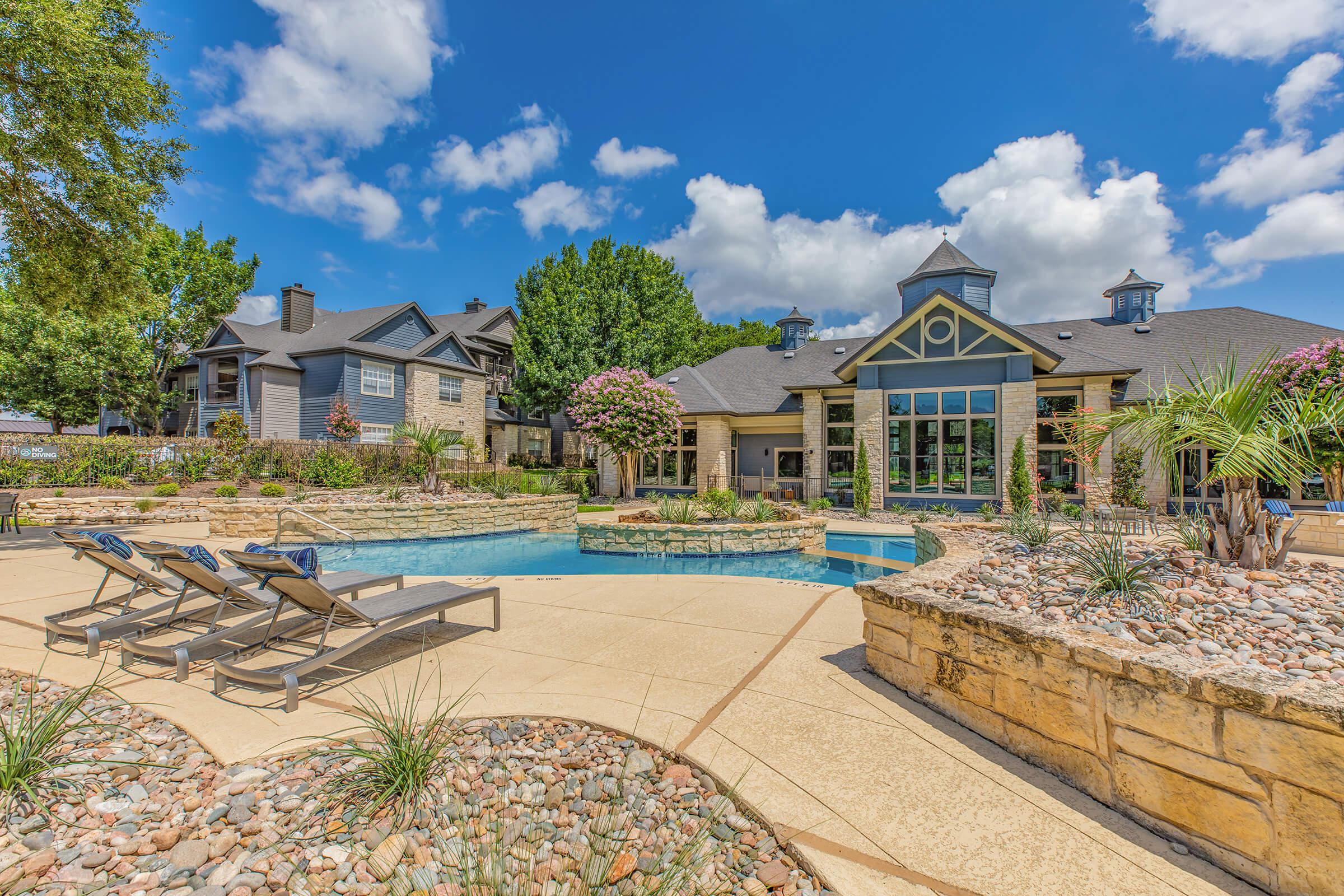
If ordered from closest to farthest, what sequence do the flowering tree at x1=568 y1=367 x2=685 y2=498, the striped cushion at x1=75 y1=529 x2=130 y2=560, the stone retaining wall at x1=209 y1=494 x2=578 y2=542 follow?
1. the striped cushion at x1=75 y1=529 x2=130 y2=560
2. the stone retaining wall at x1=209 y1=494 x2=578 y2=542
3. the flowering tree at x1=568 y1=367 x2=685 y2=498

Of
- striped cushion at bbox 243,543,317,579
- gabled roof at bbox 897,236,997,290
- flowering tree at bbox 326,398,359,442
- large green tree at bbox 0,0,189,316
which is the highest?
gabled roof at bbox 897,236,997,290

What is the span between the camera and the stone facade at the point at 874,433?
57.3 feet

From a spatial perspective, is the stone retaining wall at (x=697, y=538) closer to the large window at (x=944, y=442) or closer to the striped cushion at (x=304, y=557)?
the striped cushion at (x=304, y=557)

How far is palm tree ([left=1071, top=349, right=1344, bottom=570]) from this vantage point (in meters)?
3.98

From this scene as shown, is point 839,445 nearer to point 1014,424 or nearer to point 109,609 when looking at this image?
point 1014,424

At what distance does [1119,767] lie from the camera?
8.07 feet

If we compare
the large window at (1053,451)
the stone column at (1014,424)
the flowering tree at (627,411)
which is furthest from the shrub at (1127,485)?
the flowering tree at (627,411)

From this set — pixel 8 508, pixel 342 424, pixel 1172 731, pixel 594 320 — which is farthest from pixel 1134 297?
pixel 8 508

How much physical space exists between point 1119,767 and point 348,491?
655 inches

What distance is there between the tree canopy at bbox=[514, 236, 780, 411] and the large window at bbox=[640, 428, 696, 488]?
5.11m

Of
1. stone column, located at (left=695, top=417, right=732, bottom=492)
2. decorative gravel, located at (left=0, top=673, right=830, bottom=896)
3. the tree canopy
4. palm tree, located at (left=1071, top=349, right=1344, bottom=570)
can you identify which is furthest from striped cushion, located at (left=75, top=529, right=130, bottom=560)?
the tree canopy

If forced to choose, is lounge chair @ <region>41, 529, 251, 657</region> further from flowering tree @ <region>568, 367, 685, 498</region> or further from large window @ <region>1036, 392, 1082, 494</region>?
large window @ <region>1036, 392, 1082, 494</region>

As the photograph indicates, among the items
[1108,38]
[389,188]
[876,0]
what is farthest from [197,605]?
[389,188]

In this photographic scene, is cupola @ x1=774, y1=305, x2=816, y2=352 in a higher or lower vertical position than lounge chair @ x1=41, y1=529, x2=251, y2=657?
higher
